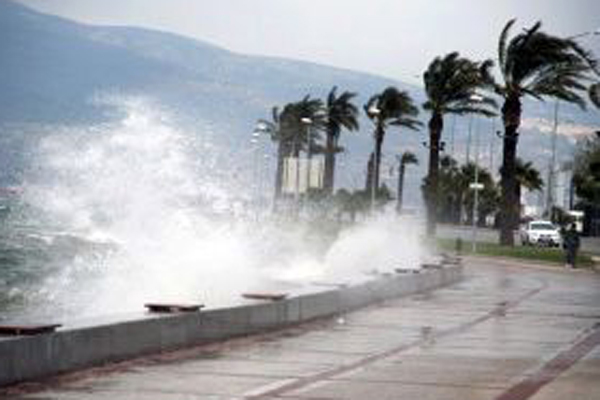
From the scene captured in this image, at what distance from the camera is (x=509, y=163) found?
65.5 m

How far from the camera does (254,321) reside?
19.9 metres

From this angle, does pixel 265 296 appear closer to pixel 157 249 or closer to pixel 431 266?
pixel 431 266

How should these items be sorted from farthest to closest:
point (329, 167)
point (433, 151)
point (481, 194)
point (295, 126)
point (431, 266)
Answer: point (481, 194), point (295, 126), point (329, 167), point (433, 151), point (431, 266)

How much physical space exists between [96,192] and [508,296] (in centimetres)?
8176

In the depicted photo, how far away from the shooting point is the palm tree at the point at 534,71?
61.6 m

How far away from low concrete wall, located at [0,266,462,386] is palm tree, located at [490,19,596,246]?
1503 inches

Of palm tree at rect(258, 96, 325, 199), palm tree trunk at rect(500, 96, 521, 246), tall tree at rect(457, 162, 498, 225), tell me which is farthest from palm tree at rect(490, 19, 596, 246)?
tall tree at rect(457, 162, 498, 225)

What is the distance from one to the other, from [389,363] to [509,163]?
49.7 metres

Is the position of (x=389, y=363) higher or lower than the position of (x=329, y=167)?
lower

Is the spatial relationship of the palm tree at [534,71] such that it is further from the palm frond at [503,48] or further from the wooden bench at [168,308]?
the wooden bench at [168,308]

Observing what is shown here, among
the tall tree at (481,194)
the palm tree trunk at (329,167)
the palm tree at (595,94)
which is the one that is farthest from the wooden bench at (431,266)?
the tall tree at (481,194)

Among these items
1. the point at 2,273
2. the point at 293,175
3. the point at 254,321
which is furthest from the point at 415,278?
the point at 293,175

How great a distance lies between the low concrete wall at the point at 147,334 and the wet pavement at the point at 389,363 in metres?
0.21

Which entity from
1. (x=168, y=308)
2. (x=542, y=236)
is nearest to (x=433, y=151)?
(x=542, y=236)
